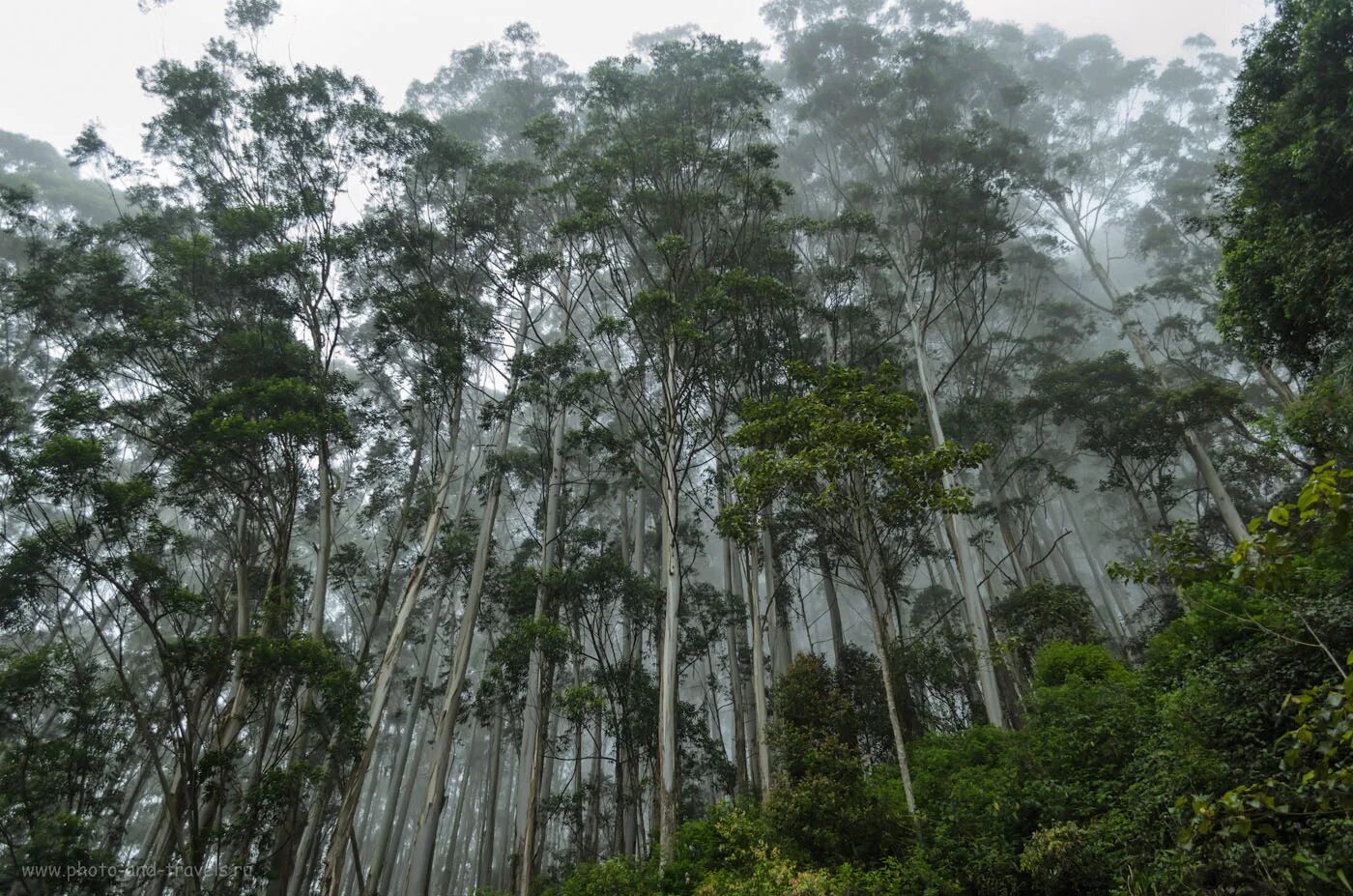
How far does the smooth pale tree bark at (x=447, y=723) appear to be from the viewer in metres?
10.3

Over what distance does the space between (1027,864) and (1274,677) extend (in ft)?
8.61

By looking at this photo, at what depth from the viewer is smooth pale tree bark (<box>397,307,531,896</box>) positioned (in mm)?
10312

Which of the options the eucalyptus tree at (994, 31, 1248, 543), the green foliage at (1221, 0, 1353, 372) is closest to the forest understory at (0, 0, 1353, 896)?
the green foliage at (1221, 0, 1353, 372)

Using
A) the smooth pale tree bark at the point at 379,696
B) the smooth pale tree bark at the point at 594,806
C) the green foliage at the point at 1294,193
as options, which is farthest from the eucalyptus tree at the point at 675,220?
the green foliage at the point at 1294,193

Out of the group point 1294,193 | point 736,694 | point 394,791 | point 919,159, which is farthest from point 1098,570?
point 394,791

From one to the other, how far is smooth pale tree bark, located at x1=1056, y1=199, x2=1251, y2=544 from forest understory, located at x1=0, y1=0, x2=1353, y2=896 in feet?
0.48

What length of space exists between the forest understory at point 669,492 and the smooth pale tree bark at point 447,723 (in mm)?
87

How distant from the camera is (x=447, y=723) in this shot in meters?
11.1

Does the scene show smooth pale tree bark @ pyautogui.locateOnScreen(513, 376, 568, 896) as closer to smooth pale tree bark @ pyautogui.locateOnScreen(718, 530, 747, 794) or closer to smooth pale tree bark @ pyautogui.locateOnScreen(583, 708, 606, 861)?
smooth pale tree bark @ pyautogui.locateOnScreen(583, 708, 606, 861)

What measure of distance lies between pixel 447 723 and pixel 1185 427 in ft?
52.0

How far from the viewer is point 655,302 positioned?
12.0 m

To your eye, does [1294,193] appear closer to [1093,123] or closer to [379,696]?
[379,696]

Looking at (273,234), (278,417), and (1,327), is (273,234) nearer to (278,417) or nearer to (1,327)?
(278,417)

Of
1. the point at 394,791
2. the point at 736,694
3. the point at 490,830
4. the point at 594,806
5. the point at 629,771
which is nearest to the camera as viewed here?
the point at 394,791
